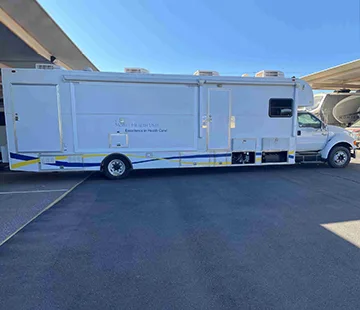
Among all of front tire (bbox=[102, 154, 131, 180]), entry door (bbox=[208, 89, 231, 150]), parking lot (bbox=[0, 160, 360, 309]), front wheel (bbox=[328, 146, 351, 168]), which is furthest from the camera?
front wheel (bbox=[328, 146, 351, 168])

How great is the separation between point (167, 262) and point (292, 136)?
681 cm

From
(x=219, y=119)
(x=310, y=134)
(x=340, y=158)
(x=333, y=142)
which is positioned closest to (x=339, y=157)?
A: (x=340, y=158)

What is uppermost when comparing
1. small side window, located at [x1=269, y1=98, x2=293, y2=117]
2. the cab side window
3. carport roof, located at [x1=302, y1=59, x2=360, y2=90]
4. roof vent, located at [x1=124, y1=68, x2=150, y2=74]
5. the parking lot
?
carport roof, located at [x1=302, y1=59, x2=360, y2=90]

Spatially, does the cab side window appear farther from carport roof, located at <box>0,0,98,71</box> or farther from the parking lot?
carport roof, located at <box>0,0,98,71</box>

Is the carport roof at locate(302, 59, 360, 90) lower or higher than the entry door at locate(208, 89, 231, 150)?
higher

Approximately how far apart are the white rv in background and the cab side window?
0.04 metres

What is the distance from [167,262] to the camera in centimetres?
328

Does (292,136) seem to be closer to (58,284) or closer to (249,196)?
(249,196)

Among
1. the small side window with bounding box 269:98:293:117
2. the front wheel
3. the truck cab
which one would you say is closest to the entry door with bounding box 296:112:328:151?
the truck cab

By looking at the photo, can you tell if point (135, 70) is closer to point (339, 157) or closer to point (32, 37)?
point (32, 37)

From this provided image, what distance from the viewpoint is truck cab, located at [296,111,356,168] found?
29.7 ft

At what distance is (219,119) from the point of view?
8.12 m

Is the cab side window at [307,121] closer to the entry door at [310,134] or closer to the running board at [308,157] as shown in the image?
the entry door at [310,134]

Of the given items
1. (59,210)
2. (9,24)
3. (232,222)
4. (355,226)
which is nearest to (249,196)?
(232,222)
